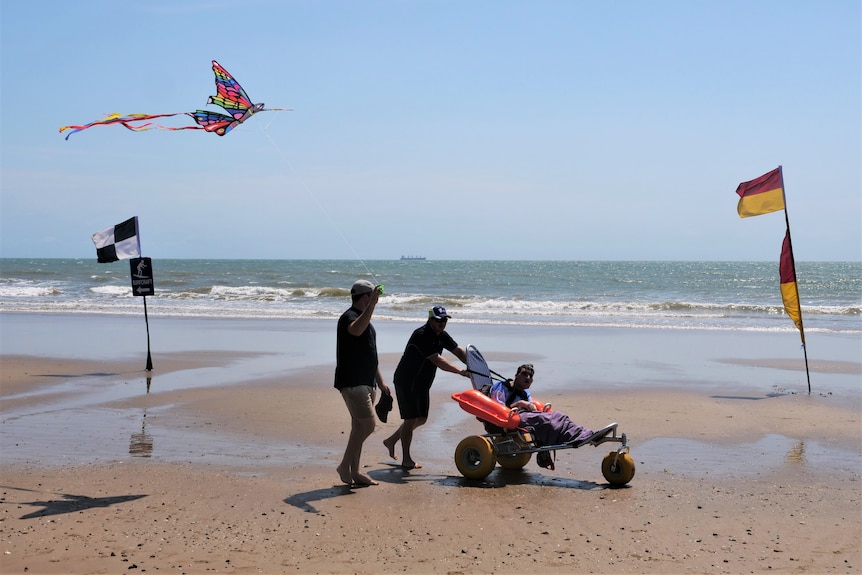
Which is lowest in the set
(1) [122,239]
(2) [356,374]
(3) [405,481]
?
(3) [405,481]

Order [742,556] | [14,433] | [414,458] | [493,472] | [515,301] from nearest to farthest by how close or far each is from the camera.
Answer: [742,556], [493,472], [414,458], [14,433], [515,301]

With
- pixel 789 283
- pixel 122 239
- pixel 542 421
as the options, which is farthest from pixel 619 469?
pixel 122 239

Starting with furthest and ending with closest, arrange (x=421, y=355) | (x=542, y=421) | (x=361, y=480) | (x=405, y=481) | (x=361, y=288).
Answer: (x=421, y=355) → (x=542, y=421) → (x=405, y=481) → (x=361, y=480) → (x=361, y=288)

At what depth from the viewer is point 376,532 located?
535 cm

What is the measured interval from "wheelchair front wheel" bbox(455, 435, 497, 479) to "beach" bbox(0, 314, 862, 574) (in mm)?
106

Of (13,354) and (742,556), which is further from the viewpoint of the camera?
(13,354)

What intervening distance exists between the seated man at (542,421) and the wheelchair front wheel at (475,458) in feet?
1.47

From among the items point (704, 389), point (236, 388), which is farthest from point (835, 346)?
point (236, 388)

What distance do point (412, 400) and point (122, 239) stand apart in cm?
851

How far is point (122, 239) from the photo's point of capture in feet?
45.4

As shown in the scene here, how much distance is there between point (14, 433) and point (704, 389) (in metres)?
9.25

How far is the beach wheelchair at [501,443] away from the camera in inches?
260

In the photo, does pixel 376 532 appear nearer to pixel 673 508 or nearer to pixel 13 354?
pixel 673 508

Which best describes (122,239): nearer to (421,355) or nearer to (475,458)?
(421,355)
